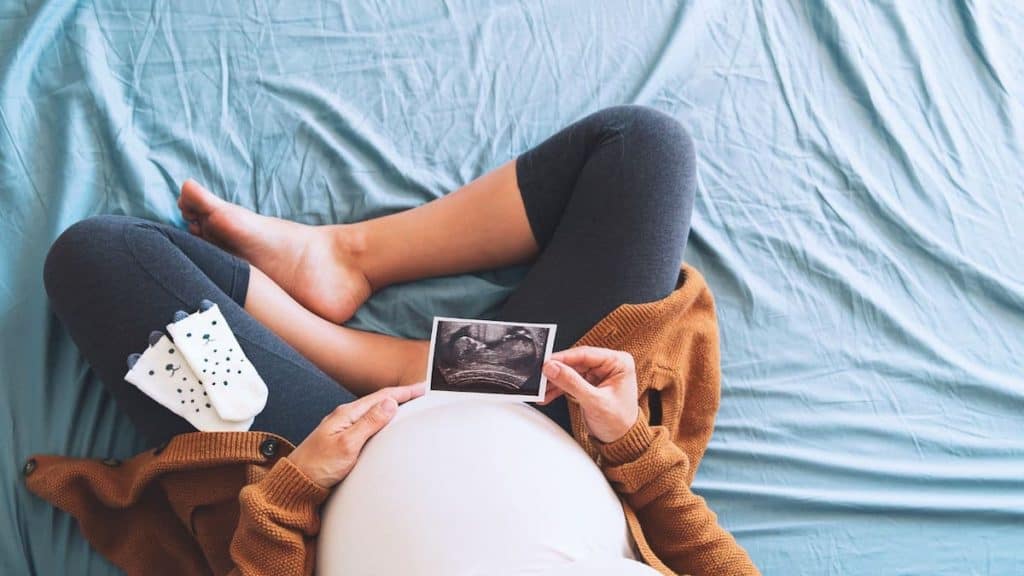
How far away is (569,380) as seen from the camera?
99 cm

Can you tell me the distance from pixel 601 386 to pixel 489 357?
0.46 ft

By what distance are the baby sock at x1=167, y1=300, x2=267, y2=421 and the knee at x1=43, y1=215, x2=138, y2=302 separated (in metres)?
0.14

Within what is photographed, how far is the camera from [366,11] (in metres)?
1.51

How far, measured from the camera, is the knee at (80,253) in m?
1.11

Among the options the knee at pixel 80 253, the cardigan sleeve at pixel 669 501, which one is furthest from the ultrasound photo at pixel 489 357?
the knee at pixel 80 253

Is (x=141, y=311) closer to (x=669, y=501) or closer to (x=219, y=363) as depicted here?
(x=219, y=363)

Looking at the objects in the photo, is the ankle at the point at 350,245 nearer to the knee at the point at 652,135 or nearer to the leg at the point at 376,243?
the leg at the point at 376,243

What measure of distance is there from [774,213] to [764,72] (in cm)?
29

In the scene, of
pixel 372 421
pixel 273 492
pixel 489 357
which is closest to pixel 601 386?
pixel 489 357

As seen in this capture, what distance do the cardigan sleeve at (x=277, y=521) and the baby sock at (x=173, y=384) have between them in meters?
0.16

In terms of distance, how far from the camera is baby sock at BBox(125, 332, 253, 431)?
1077mm

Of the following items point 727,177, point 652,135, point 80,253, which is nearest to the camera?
point 80,253

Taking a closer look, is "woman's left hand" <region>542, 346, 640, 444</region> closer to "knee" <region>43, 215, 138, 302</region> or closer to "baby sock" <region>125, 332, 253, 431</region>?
"baby sock" <region>125, 332, 253, 431</region>

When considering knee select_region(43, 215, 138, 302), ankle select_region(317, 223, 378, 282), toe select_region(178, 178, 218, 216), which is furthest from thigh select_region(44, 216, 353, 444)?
ankle select_region(317, 223, 378, 282)
